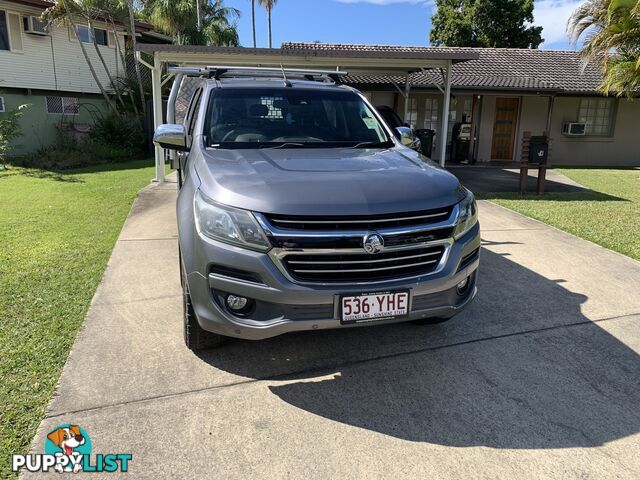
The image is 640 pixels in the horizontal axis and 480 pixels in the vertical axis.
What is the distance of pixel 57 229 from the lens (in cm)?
682

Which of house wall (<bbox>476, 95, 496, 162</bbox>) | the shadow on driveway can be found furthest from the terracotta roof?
the shadow on driveway

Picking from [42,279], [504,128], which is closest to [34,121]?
[42,279]

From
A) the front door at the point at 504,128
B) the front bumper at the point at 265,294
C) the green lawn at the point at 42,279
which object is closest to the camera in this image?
the front bumper at the point at 265,294

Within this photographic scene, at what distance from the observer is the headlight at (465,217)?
3155 millimetres

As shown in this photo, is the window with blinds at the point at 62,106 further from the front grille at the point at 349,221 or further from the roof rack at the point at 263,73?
the front grille at the point at 349,221

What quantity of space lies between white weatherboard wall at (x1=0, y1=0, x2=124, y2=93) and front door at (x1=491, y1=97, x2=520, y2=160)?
15.4m

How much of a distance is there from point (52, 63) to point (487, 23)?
26596mm

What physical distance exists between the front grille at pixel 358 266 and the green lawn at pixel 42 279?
5.49 feet

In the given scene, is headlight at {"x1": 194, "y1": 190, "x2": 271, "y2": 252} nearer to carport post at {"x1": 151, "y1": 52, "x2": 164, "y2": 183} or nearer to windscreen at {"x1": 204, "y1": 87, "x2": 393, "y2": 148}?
windscreen at {"x1": 204, "y1": 87, "x2": 393, "y2": 148}

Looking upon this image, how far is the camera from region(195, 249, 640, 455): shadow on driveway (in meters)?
2.82

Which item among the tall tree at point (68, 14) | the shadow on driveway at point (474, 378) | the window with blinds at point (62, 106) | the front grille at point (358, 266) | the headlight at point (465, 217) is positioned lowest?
the shadow on driveway at point (474, 378)

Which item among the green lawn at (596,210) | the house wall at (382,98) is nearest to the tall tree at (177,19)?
the house wall at (382,98)

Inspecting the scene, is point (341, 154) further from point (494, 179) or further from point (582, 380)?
point (494, 179)

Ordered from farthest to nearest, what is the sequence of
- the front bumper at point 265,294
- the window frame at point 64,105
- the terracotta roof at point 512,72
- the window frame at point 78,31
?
the window frame at point 78,31 < the window frame at point 64,105 < the terracotta roof at point 512,72 < the front bumper at point 265,294
